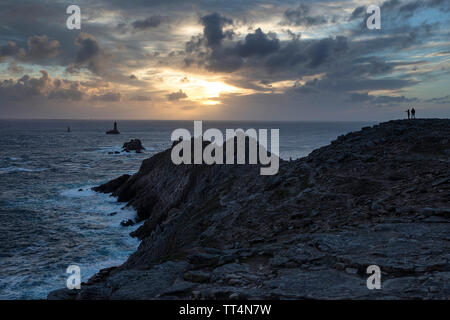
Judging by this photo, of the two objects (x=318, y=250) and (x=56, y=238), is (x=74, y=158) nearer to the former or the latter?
(x=56, y=238)

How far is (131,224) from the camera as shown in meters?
40.3

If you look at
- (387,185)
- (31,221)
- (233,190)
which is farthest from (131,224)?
(387,185)

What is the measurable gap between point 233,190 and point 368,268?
17.1 meters

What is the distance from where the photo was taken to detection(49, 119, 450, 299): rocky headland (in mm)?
8195

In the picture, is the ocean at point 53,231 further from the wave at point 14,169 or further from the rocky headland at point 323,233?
the rocky headland at point 323,233

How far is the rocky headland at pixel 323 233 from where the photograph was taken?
820cm
